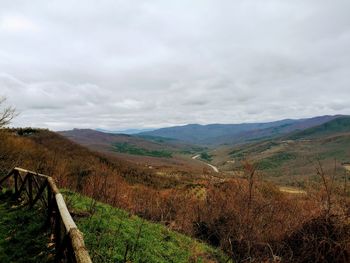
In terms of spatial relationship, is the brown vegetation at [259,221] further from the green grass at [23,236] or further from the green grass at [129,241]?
the green grass at [23,236]

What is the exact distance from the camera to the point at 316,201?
17.0 meters

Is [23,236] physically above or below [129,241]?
above

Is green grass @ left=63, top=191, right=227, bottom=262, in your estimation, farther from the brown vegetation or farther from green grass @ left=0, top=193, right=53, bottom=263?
green grass @ left=0, top=193, right=53, bottom=263

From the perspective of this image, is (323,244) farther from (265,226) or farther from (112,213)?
(112,213)

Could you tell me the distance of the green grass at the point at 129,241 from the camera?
11.2 metres

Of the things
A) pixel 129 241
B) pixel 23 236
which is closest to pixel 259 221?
pixel 129 241

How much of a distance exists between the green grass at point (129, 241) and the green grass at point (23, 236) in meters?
1.38

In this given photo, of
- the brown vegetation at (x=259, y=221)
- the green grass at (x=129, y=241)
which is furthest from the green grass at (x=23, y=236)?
the brown vegetation at (x=259, y=221)

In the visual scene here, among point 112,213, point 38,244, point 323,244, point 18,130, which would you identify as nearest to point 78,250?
point 38,244

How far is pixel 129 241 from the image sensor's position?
494 inches

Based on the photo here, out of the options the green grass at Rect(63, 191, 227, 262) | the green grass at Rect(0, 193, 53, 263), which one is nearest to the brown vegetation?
the green grass at Rect(63, 191, 227, 262)

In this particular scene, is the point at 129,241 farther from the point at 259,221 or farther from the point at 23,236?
the point at 259,221

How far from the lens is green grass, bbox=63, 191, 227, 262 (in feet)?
36.9

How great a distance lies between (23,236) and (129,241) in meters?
3.70
